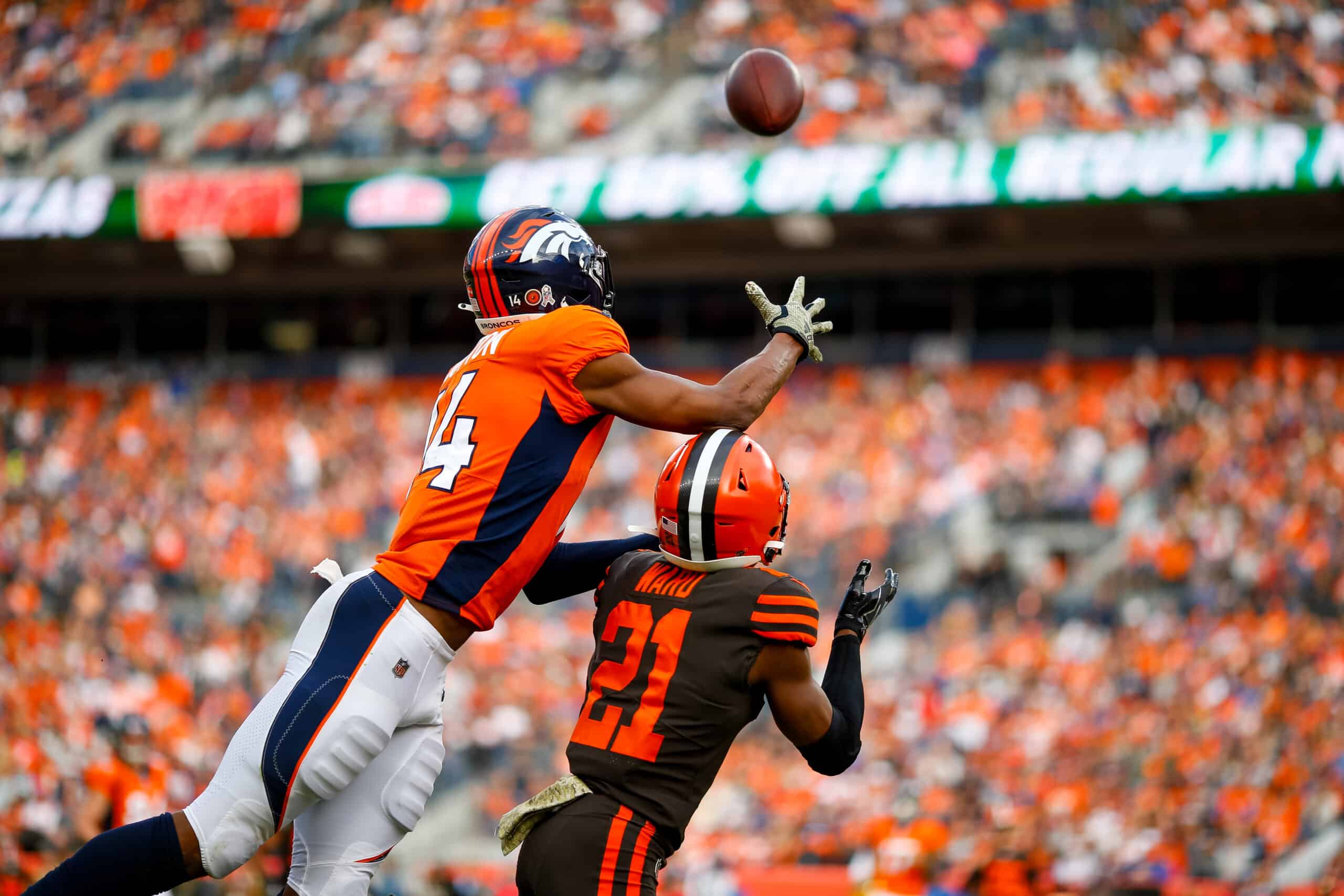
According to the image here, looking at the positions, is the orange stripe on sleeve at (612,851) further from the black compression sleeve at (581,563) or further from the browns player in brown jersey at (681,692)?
the black compression sleeve at (581,563)

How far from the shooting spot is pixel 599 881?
10.3 feet

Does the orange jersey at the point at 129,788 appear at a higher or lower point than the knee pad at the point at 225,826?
lower

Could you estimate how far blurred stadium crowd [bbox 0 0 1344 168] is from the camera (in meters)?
15.5

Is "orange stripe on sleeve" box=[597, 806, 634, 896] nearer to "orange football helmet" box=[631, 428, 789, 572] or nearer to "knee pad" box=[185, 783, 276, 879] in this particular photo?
"orange football helmet" box=[631, 428, 789, 572]

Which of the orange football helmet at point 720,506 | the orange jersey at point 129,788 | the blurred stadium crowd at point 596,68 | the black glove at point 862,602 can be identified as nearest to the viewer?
the orange football helmet at point 720,506

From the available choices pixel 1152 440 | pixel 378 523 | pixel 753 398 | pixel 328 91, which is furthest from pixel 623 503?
pixel 753 398

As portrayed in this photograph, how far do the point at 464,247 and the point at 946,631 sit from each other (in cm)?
829

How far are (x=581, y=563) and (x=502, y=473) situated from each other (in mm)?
467

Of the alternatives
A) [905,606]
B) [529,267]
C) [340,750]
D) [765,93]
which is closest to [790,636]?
[340,750]

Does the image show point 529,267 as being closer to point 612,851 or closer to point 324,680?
point 324,680

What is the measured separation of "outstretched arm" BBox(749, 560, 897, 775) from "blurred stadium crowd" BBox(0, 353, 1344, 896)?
533cm

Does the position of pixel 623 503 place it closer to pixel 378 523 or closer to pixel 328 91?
pixel 378 523

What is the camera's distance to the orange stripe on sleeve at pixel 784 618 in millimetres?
3197

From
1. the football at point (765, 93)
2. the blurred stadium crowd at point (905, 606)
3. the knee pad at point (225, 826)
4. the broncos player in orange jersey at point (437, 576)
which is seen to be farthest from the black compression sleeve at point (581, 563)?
the blurred stadium crowd at point (905, 606)
